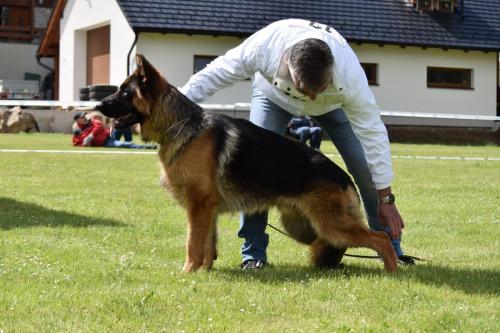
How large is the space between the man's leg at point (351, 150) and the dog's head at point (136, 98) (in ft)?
4.52

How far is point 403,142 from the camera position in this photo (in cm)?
2742

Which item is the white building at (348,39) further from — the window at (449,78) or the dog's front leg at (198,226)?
the dog's front leg at (198,226)

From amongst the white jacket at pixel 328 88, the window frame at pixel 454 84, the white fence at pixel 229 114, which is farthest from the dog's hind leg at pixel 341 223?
the window frame at pixel 454 84

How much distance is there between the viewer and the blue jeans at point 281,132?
19.9ft

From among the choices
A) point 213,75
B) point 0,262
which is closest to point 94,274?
point 0,262

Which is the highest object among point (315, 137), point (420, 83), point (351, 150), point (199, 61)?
point (199, 61)

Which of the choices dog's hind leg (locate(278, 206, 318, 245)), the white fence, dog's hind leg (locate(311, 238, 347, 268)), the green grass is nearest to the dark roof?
the white fence

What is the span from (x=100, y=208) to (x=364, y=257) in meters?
3.61

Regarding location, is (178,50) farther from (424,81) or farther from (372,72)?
(424,81)

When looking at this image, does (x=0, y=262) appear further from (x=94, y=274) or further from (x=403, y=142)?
(x=403, y=142)

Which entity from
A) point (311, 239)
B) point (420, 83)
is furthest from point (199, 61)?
point (311, 239)

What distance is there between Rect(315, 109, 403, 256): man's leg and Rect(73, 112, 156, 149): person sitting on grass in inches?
549

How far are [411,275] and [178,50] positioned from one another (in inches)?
894

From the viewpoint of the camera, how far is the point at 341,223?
5621mm
